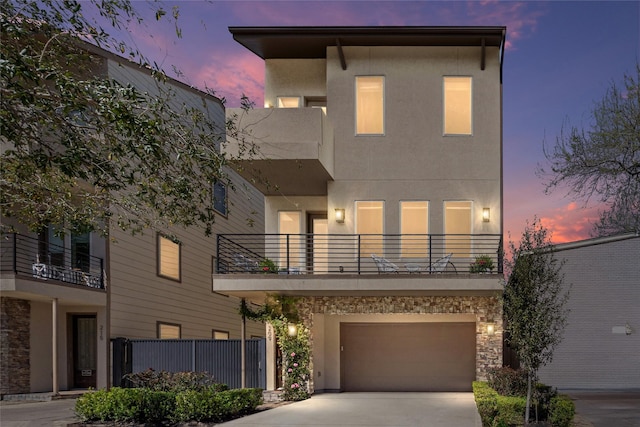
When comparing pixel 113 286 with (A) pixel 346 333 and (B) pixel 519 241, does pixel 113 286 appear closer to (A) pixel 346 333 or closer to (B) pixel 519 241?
(A) pixel 346 333

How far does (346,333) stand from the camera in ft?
61.0

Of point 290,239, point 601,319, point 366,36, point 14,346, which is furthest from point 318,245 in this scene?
point 601,319

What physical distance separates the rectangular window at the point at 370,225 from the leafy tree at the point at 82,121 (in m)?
7.79

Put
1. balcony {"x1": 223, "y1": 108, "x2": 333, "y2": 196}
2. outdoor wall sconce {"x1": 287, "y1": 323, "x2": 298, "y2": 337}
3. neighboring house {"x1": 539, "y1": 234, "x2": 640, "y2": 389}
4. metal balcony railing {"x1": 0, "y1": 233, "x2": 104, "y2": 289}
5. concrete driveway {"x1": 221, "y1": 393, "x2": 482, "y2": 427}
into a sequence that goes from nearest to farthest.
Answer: concrete driveway {"x1": 221, "y1": 393, "x2": 482, "y2": 427} < balcony {"x1": 223, "y1": 108, "x2": 333, "y2": 196} < outdoor wall sconce {"x1": 287, "y1": 323, "x2": 298, "y2": 337} < metal balcony railing {"x1": 0, "y1": 233, "x2": 104, "y2": 289} < neighboring house {"x1": 539, "y1": 234, "x2": 640, "y2": 389}

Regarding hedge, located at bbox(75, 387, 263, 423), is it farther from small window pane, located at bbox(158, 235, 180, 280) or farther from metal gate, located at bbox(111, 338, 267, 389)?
small window pane, located at bbox(158, 235, 180, 280)

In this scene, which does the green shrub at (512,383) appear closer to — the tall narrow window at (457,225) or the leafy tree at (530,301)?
the leafy tree at (530,301)

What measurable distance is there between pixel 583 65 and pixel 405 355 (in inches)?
540

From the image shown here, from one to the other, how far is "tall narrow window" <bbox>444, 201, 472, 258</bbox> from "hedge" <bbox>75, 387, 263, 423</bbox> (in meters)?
6.98

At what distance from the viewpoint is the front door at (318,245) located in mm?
17016

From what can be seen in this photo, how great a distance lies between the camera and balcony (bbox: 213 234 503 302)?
Answer: 15453 millimetres

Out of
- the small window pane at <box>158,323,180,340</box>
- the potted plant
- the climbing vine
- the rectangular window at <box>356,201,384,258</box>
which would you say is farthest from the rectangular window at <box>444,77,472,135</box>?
the small window pane at <box>158,323,180,340</box>

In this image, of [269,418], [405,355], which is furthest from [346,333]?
[269,418]

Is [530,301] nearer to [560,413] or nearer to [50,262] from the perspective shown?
[560,413]

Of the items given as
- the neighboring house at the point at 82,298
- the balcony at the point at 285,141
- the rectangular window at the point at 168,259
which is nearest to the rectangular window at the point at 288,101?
the neighboring house at the point at 82,298
